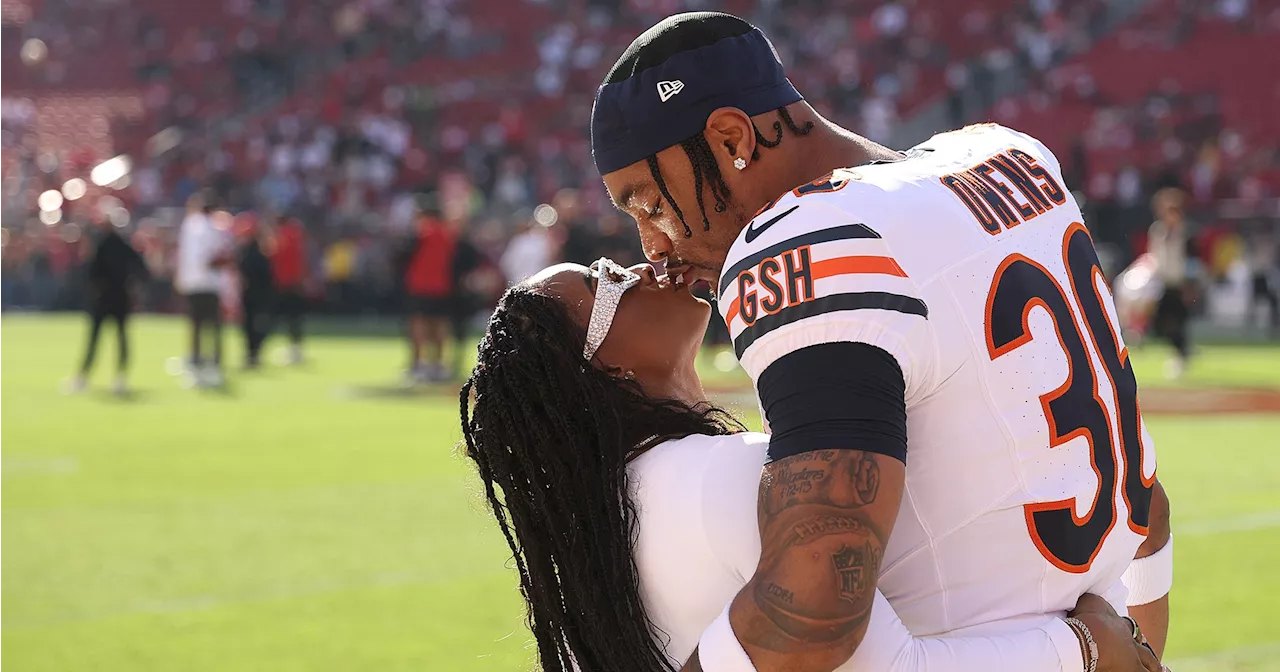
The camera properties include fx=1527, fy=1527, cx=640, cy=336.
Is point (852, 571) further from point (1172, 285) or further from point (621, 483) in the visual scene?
point (1172, 285)

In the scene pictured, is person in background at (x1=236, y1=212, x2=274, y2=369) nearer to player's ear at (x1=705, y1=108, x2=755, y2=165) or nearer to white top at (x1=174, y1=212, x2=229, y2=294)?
white top at (x1=174, y1=212, x2=229, y2=294)

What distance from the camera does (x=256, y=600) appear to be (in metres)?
6.74

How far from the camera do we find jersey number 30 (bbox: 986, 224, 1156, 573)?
204cm

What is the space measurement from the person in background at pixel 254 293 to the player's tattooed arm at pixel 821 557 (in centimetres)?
1816

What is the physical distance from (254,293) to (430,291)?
9.85 feet

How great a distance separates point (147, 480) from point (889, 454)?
29.7ft

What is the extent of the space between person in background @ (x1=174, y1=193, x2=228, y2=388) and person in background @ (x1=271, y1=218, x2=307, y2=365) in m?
2.96

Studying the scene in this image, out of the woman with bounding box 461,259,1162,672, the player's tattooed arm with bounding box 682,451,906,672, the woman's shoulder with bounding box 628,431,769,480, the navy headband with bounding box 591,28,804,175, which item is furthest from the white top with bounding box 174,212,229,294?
the player's tattooed arm with bounding box 682,451,906,672

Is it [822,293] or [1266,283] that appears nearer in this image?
[822,293]

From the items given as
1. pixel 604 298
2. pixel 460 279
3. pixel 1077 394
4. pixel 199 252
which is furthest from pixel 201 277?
pixel 1077 394

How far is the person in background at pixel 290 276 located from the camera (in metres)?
20.4

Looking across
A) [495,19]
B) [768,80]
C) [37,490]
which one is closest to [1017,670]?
[768,80]

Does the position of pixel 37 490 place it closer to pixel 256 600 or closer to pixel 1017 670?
pixel 256 600

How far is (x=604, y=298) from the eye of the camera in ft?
7.50
